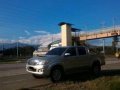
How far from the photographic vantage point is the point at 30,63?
14.5 m

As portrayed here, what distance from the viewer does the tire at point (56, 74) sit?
1412 cm

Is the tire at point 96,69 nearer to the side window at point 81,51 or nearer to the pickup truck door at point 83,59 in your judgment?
the pickup truck door at point 83,59

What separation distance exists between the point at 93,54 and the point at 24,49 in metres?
106

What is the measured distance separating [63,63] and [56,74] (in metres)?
0.77

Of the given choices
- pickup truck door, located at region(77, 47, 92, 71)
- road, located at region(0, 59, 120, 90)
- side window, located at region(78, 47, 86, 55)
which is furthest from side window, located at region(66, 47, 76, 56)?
road, located at region(0, 59, 120, 90)

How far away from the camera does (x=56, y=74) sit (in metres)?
14.3

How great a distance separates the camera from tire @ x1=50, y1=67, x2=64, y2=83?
46.3 feet

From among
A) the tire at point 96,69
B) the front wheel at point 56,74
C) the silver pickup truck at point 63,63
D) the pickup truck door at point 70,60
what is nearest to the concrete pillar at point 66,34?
the tire at point 96,69

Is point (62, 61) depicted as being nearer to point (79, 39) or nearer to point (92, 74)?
point (92, 74)

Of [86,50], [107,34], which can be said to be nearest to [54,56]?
[86,50]

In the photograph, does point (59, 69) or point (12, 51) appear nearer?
point (59, 69)

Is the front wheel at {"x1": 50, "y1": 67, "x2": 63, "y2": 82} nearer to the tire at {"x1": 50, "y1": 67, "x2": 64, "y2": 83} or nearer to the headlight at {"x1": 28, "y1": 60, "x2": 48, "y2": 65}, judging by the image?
the tire at {"x1": 50, "y1": 67, "x2": 64, "y2": 83}

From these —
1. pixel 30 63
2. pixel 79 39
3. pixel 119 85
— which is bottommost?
pixel 119 85

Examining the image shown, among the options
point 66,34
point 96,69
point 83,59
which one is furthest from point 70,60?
point 66,34
